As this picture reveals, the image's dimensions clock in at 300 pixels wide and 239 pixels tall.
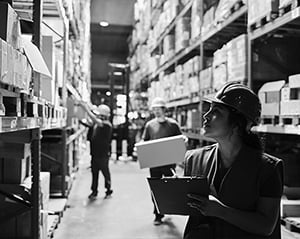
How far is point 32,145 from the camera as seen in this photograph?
3338mm

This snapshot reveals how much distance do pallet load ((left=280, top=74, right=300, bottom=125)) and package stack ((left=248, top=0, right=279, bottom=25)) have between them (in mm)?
855

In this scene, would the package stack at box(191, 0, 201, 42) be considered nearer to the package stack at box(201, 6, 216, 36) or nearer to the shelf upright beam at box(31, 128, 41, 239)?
the package stack at box(201, 6, 216, 36)

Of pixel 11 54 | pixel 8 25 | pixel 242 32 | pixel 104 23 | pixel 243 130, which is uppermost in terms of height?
pixel 104 23

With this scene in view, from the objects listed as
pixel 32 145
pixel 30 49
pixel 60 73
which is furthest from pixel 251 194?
pixel 60 73

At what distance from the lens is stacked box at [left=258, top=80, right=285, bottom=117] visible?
15.4 ft

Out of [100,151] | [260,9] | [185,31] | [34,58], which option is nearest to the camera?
[34,58]

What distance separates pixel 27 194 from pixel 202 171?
1.97m

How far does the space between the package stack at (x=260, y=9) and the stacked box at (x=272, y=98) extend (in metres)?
0.83

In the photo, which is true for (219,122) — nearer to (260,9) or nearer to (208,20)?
(260,9)

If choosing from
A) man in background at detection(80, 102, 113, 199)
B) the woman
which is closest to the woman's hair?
the woman

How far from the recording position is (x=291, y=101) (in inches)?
170

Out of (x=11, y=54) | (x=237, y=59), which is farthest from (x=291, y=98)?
(x=11, y=54)

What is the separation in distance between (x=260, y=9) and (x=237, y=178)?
3.46 meters

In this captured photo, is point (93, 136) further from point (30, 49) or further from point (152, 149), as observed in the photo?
point (30, 49)
